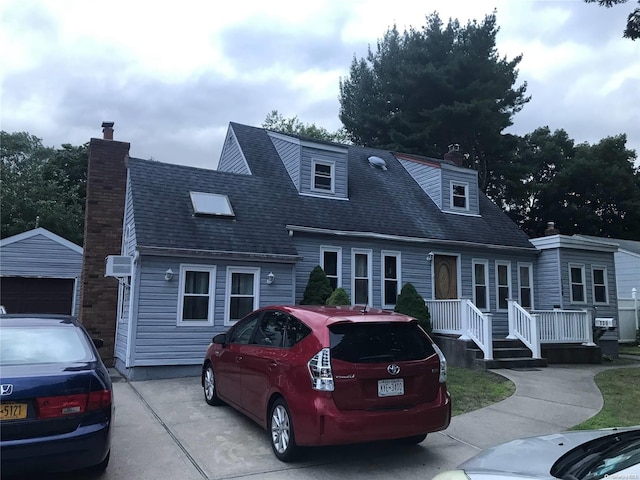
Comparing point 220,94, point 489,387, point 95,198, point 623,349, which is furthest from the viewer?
point 220,94

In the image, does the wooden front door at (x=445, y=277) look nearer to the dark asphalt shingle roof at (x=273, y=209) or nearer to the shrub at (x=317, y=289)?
the dark asphalt shingle roof at (x=273, y=209)

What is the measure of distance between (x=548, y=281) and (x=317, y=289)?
9.25 m

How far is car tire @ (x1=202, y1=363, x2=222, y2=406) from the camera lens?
7.21 meters

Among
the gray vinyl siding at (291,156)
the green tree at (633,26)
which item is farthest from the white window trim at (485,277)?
the green tree at (633,26)

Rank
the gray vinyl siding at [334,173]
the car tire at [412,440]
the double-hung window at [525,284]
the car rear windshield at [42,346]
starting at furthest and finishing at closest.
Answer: the double-hung window at [525,284]
the gray vinyl siding at [334,173]
the car tire at [412,440]
the car rear windshield at [42,346]

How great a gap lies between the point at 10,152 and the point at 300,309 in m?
35.9

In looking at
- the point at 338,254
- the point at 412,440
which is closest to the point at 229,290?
the point at 338,254

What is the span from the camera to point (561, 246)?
16453 millimetres

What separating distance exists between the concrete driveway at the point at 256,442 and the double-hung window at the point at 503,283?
26.0 ft

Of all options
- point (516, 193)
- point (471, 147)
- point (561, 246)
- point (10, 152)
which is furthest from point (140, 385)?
point (10, 152)

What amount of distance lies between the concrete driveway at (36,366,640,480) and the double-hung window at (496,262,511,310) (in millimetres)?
7918

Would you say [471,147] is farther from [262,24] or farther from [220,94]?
[262,24]

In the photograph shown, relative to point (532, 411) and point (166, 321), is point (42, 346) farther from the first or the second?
point (532, 411)

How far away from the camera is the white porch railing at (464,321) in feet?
38.2
